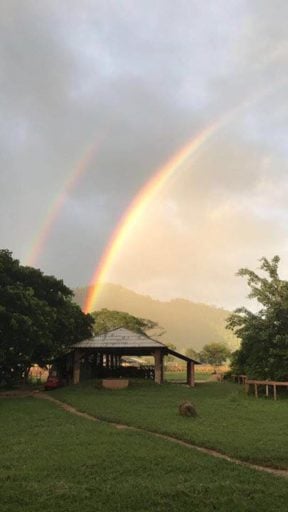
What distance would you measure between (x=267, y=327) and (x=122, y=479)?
91.8 feet

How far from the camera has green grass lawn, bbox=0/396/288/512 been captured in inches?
359

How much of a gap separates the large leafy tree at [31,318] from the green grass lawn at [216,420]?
582cm

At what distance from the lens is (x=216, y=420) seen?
2078 cm

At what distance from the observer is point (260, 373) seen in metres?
36.7

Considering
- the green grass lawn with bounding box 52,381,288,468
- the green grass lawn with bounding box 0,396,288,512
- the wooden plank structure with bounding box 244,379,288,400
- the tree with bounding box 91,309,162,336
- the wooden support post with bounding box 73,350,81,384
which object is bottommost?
the green grass lawn with bounding box 0,396,288,512

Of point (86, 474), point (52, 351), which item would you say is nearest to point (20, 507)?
point (86, 474)

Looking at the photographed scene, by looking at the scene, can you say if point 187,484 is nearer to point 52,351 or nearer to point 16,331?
point 16,331

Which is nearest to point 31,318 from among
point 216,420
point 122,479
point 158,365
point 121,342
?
point 121,342

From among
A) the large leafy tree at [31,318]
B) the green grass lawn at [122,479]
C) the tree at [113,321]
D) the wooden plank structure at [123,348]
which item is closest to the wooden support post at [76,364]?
the wooden plank structure at [123,348]

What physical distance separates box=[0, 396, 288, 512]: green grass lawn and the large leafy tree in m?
22.2

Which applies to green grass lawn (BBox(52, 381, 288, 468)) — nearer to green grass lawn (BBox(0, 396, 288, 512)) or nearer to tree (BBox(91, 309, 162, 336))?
green grass lawn (BBox(0, 396, 288, 512))

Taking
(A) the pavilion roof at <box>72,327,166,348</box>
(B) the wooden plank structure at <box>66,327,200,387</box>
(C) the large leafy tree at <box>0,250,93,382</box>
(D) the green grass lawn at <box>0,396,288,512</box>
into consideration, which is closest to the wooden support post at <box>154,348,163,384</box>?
(B) the wooden plank structure at <box>66,327,200,387</box>

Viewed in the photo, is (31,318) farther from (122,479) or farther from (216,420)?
(122,479)

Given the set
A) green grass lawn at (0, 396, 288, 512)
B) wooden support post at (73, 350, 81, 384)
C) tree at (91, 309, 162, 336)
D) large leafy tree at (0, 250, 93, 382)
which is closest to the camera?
green grass lawn at (0, 396, 288, 512)
